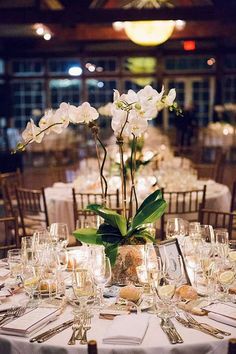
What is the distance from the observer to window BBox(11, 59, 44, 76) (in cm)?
1603

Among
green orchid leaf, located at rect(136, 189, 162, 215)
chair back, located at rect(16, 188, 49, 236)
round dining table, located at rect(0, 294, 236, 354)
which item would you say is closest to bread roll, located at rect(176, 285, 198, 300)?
round dining table, located at rect(0, 294, 236, 354)

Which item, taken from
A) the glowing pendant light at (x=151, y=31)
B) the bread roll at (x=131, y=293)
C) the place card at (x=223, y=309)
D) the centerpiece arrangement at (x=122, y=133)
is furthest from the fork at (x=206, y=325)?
the glowing pendant light at (x=151, y=31)

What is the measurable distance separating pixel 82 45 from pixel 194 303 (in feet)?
44.9

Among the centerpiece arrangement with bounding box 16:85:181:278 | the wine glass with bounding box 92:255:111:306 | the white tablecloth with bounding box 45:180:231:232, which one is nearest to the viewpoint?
the wine glass with bounding box 92:255:111:306

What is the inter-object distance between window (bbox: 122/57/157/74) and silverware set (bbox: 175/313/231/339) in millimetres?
13732

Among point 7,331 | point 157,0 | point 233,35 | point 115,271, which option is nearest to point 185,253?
point 115,271

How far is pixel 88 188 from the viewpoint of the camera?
18.2 ft

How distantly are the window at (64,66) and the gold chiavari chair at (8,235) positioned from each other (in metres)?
11.1

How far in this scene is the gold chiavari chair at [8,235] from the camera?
3607 millimetres

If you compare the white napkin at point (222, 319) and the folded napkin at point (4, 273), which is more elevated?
the white napkin at point (222, 319)

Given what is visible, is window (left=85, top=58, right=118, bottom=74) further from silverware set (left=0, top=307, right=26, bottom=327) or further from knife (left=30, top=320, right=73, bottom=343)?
knife (left=30, top=320, right=73, bottom=343)

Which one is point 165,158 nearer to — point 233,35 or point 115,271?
point 115,271

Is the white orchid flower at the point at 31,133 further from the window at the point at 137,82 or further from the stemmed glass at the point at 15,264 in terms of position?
the window at the point at 137,82

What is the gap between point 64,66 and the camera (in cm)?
1609
